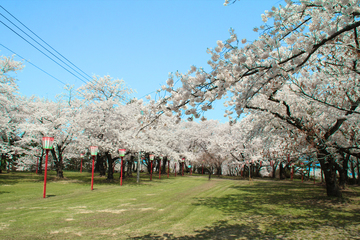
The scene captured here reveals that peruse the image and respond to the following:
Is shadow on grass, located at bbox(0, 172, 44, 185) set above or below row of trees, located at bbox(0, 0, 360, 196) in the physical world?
below

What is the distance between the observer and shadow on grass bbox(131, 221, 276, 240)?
5.95 m

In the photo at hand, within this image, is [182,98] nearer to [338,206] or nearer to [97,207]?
[97,207]

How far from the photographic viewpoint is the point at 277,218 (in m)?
8.06

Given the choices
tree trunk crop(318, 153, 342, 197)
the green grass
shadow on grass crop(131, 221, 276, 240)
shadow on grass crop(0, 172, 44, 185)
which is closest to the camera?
shadow on grass crop(131, 221, 276, 240)

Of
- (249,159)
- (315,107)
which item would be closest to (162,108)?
(315,107)

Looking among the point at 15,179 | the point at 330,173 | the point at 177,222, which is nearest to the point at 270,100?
the point at 330,173

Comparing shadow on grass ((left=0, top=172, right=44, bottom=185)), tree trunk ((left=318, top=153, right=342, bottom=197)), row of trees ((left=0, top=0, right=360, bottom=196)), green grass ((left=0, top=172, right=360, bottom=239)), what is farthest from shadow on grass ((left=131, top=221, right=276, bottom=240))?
shadow on grass ((left=0, top=172, right=44, bottom=185))

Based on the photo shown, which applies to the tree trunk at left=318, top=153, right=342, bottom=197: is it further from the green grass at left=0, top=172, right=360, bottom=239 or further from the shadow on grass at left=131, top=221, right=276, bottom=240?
the shadow on grass at left=131, top=221, right=276, bottom=240

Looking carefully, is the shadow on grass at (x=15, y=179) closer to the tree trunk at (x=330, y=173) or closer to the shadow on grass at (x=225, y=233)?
the shadow on grass at (x=225, y=233)

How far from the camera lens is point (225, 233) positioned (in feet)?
20.7

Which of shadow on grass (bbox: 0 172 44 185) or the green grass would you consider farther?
shadow on grass (bbox: 0 172 44 185)

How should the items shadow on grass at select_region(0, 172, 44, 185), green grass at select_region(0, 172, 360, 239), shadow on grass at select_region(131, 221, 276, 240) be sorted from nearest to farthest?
shadow on grass at select_region(131, 221, 276, 240) < green grass at select_region(0, 172, 360, 239) < shadow on grass at select_region(0, 172, 44, 185)

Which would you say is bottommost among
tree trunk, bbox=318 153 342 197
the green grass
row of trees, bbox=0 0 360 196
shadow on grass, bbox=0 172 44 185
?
shadow on grass, bbox=0 172 44 185

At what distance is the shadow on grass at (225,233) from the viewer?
19.5ft
